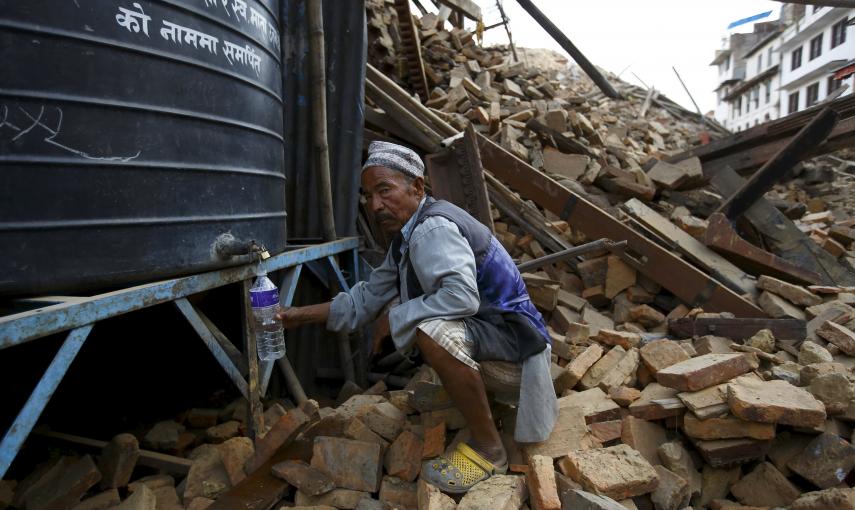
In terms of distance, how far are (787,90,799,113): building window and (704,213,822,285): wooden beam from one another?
3343 centimetres

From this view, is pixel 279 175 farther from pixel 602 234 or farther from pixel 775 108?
pixel 775 108

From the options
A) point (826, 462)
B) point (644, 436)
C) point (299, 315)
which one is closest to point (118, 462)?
point (299, 315)

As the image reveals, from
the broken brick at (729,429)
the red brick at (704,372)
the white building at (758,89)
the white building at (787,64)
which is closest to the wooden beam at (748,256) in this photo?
the red brick at (704,372)

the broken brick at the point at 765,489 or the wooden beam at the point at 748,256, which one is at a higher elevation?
the wooden beam at the point at 748,256

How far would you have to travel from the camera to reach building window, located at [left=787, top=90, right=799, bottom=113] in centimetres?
3119

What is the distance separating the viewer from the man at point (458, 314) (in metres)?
2.14

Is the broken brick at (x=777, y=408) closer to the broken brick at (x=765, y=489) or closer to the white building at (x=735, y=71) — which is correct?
the broken brick at (x=765, y=489)

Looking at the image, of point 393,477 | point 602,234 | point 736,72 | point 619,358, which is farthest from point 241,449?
point 736,72

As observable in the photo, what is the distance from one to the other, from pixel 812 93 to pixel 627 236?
3339 cm

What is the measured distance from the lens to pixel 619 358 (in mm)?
3104

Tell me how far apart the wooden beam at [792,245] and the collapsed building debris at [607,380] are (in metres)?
0.02

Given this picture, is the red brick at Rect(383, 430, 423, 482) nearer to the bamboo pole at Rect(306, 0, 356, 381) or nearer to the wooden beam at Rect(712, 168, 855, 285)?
the bamboo pole at Rect(306, 0, 356, 381)

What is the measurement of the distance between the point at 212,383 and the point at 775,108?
40.1 meters

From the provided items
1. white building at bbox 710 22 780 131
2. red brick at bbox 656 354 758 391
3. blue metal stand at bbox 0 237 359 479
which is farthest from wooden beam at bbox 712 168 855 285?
white building at bbox 710 22 780 131
